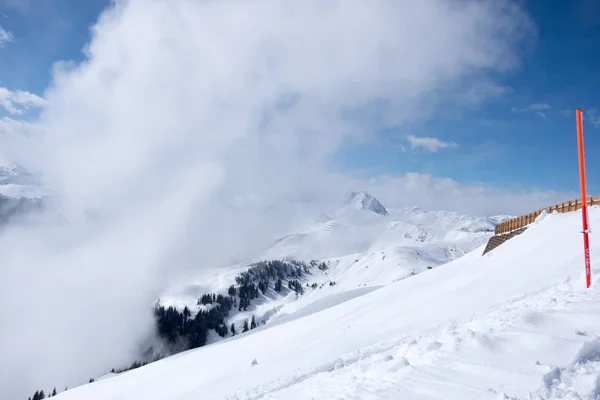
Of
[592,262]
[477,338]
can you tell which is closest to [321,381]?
[477,338]

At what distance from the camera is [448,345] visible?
855 centimetres

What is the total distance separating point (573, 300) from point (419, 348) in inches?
205

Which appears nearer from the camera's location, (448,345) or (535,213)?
(448,345)

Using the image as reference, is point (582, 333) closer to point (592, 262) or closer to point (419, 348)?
point (419, 348)

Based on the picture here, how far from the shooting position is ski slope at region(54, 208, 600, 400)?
679cm

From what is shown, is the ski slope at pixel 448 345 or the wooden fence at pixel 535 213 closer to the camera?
the ski slope at pixel 448 345

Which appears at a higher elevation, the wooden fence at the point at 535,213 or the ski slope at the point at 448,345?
the wooden fence at the point at 535,213

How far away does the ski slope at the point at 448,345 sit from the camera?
6785mm

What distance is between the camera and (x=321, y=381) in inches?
364

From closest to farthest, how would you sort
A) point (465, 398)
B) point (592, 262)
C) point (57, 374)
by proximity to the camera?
point (465, 398) < point (592, 262) < point (57, 374)

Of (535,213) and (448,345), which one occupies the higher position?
(535,213)

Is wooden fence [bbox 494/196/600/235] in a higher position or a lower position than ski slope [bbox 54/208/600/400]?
higher

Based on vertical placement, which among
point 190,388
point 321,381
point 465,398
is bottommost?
point 190,388

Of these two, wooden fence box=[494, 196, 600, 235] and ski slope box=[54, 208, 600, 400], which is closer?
ski slope box=[54, 208, 600, 400]
